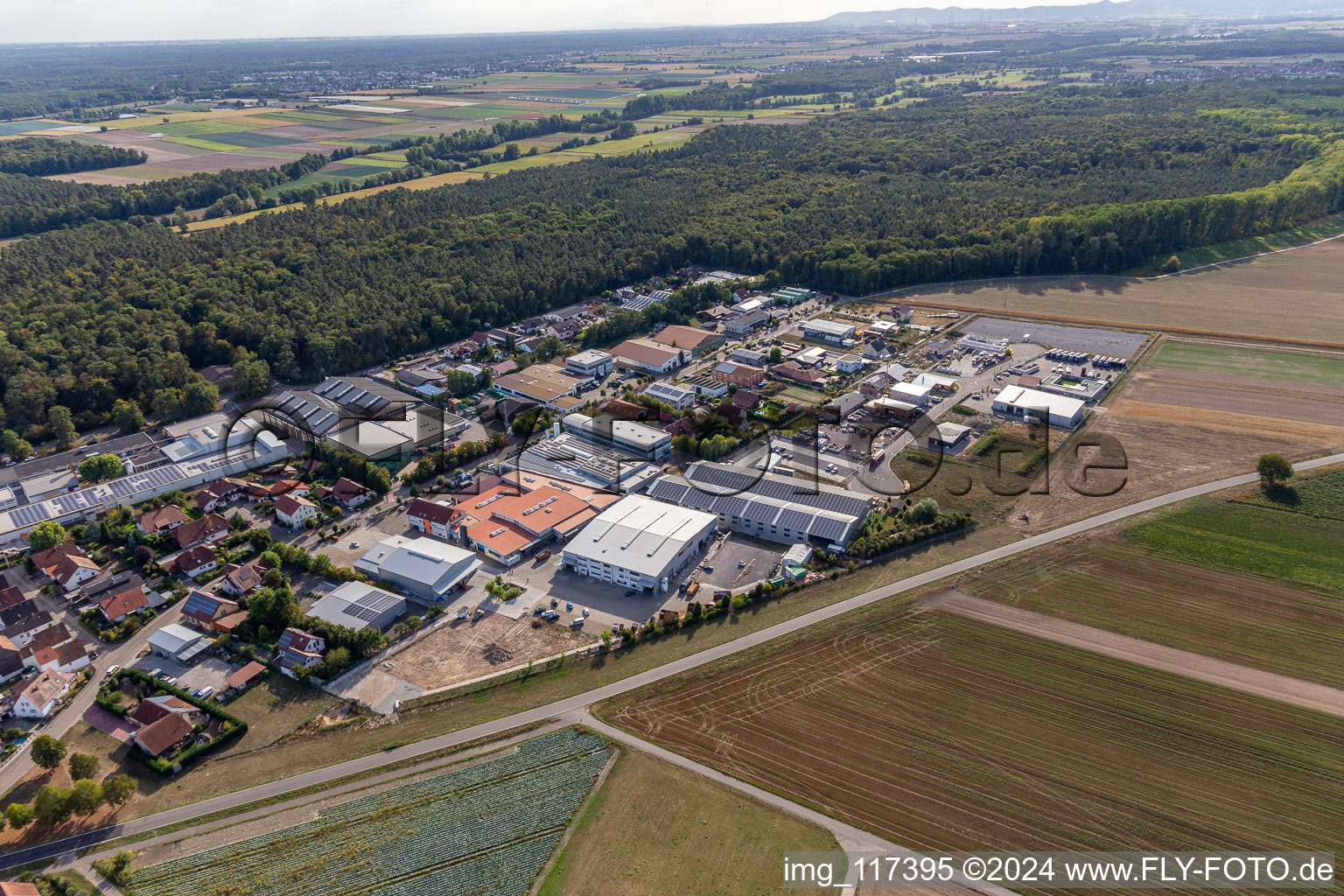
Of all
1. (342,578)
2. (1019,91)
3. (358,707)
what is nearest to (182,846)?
(358,707)

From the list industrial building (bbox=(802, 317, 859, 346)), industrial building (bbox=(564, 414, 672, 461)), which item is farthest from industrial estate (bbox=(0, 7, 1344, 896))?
industrial building (bbox=(802, 317, 859, 346))

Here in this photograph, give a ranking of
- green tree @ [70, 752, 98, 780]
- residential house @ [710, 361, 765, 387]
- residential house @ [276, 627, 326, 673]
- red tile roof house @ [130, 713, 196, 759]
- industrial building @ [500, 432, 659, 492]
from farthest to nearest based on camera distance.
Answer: residential house @ [710, 361, 765, 387], industrial building @ [500, 432, 659, 492], residential house @ [276, 627, 326, 673], red tile roof house @ [130, 713, 196, 759], green tree @ [70, 752, 98, 780]

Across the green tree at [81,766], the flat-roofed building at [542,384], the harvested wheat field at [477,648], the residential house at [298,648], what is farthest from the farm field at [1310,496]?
the green tree at [81,766]

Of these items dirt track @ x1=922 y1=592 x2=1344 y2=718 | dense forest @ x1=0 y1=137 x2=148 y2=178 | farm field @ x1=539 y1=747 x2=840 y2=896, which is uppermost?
dense forest @ x1=0 y1=137 x2=148 y2=178

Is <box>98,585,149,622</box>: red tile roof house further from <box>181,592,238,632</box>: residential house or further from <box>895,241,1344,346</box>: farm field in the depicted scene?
<box>895,241,1344,346</box>: farm field

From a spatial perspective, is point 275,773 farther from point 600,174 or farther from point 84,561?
point 600,174

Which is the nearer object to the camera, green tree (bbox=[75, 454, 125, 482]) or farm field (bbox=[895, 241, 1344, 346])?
green tree (bbox=[75, 454, 125, 482])

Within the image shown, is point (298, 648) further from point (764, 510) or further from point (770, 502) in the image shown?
point (770, 502)

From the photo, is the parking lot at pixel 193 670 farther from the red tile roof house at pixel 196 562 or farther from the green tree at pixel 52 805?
the green tree at pixel 52 805
